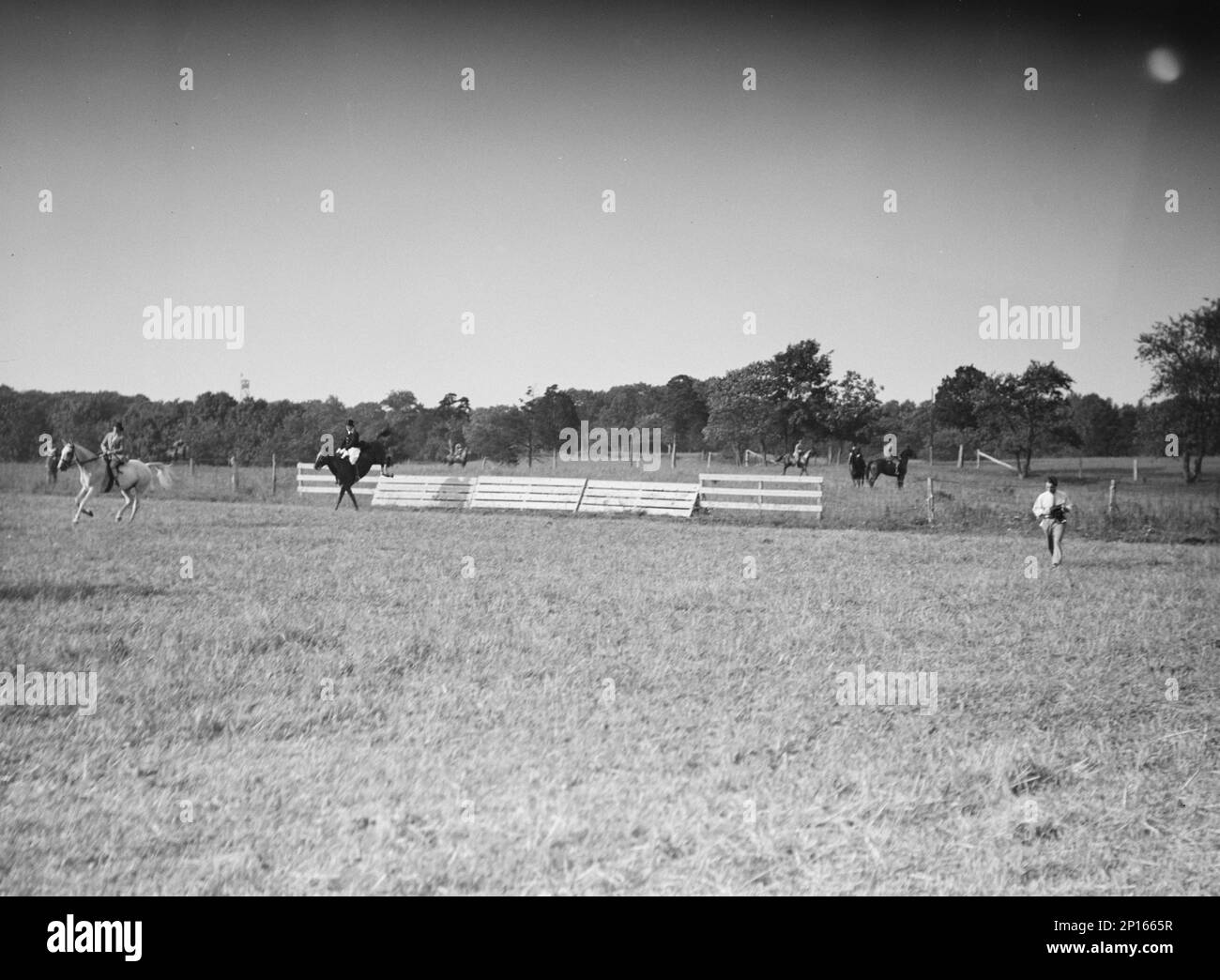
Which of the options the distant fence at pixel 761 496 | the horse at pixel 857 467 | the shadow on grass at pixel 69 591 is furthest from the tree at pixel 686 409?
the shadow on grass at pixel 69 591

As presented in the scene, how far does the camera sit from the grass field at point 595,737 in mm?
4527

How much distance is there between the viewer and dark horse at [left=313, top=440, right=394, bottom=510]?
2939 centimetres

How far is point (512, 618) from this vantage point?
1065 centimetres

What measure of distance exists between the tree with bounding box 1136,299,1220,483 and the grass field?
1281 inches

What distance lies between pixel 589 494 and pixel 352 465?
8.30 metres

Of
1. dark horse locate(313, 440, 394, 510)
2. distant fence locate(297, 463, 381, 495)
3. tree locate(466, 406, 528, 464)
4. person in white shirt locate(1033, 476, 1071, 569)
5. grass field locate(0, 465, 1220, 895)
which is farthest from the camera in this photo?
tree locate(466, 406, 528, 464)

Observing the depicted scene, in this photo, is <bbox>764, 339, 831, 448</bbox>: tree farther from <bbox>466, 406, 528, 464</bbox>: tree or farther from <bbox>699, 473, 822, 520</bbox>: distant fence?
<bbox>699, 473, 822, 520</bbox>: distant fence

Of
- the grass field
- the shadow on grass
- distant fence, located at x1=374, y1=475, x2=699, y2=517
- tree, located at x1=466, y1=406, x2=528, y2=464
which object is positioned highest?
tree, located at x1=466, y1=406, x2=528, y2=464

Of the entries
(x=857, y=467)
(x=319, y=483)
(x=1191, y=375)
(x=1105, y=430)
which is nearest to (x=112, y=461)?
(x=319, y=483)

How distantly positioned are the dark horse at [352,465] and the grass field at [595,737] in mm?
14875

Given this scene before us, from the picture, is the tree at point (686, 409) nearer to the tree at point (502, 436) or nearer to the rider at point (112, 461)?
the tree at point (502, 436)

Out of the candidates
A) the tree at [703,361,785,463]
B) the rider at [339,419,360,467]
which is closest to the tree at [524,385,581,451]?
the tree at [703,361,785,463]

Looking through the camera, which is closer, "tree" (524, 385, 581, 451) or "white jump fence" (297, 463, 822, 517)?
"white jump fence" (297, 463, 822, 517)

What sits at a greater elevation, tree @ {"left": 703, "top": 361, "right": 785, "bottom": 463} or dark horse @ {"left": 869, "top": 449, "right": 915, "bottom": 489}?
tree @ {"left": 703, "top": 361, "right": 785, "bottom": 463}
